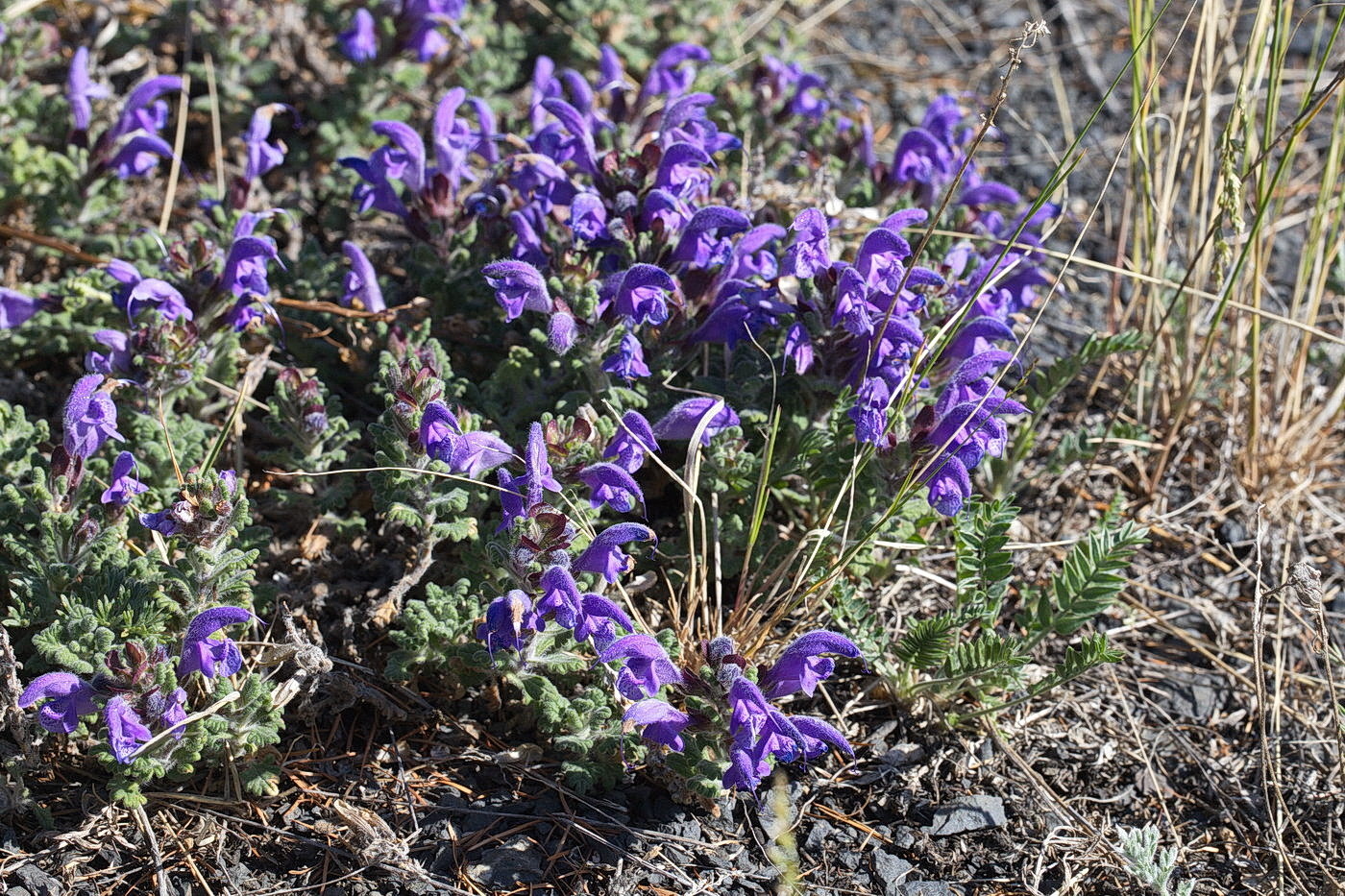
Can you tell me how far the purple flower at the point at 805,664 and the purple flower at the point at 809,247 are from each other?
0.89 m

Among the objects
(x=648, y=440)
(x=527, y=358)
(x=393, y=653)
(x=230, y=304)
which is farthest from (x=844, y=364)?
(x=230, y=304)

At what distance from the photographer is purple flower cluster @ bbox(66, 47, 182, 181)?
12.6 ft

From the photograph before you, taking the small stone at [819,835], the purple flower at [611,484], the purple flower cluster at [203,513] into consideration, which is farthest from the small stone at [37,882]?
the small stone at [819,835]

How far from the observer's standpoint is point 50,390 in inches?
144

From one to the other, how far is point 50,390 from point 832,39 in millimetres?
3731

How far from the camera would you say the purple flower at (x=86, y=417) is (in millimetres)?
2850

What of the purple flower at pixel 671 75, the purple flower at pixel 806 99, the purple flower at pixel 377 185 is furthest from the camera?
the purple flower at pixel 806 99

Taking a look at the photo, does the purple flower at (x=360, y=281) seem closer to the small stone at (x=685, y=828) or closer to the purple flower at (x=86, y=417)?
the purple flower at (x=86, y=417)

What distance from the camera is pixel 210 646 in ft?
8.61

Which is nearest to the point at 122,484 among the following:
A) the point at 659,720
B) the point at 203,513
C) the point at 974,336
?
the point at 203,513

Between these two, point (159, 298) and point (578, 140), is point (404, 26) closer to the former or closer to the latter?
point (578, 140)

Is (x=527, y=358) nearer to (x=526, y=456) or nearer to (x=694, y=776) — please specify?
(x=526, y=456)

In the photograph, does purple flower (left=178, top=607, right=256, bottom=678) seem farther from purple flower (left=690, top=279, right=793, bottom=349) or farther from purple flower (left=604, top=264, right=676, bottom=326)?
purple flower (left=690, top=279, right=793, bottom=349)

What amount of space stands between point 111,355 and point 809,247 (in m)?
1.88
